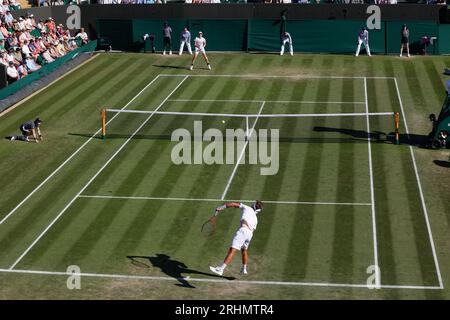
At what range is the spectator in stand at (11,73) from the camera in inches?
2063

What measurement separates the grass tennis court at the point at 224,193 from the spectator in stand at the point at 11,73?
2131 mm

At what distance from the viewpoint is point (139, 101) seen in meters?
51.7

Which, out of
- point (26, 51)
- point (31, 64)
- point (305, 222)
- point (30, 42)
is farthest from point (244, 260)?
point (30, 42)

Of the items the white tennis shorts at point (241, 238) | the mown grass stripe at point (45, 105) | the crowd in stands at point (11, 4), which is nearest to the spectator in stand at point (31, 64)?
the mown grass stripe at point (45, 105)

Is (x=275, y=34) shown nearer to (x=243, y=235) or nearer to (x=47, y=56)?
(x=47, y=56)

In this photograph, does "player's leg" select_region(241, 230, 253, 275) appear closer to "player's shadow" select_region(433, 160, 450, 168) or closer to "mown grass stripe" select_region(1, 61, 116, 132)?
"player's shadow" select_region(433, 160, 450, 168)

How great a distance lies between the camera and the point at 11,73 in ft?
173

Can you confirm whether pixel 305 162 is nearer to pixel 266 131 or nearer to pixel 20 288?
pixel 266 131

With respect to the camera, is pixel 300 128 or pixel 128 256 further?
pixel 300 128

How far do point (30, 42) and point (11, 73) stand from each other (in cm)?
508

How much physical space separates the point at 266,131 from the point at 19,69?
16430 millimetres

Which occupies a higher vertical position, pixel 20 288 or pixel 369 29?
pixel 369 29

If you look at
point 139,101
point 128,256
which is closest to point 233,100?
point 139,101

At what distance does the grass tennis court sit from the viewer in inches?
1193
